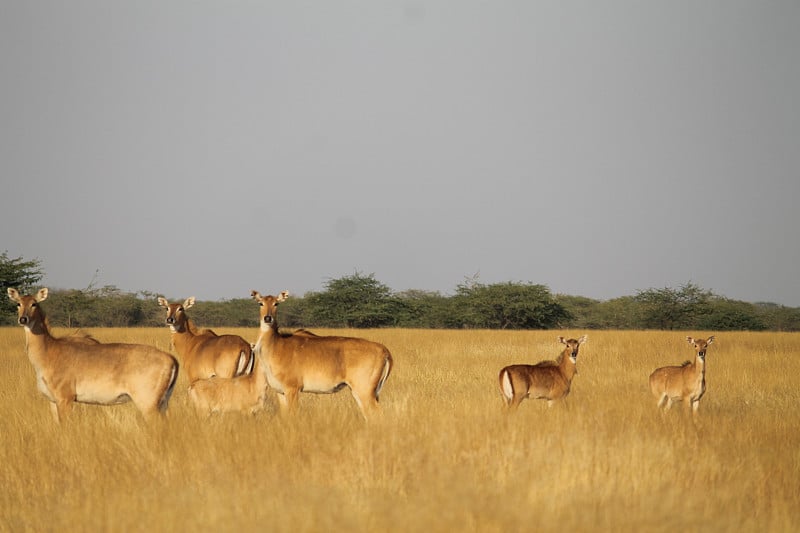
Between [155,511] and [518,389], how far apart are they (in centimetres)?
735

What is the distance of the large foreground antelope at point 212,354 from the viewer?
1295 cm

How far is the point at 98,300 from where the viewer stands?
60.3 metres

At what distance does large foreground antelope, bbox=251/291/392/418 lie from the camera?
10750 millimetres

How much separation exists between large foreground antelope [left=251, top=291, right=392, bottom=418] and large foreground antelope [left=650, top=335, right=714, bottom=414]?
519 cm

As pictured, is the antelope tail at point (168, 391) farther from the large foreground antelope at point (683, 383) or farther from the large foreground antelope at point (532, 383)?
the large foreground antelope at point (683, 383)

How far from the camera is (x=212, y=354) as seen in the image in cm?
1309

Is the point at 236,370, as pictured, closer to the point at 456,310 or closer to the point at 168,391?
the point at 168,391

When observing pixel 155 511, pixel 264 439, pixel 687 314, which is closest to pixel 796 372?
pixel 264 439

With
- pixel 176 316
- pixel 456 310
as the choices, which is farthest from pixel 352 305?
pixel 176 316

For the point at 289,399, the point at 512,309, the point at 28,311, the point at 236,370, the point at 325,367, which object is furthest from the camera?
the point at 512,309

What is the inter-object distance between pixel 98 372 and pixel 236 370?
3.69 m

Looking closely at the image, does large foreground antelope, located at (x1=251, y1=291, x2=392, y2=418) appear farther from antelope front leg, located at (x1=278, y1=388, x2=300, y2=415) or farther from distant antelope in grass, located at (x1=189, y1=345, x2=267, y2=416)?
distant antelope in grass, located at (x1=189, y1=345, x2=267, y2=416)

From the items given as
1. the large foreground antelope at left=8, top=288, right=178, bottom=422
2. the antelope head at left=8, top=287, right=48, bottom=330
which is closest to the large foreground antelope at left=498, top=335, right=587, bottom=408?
the large foreground antelope at left=8, top=288, right=178, bottom=422

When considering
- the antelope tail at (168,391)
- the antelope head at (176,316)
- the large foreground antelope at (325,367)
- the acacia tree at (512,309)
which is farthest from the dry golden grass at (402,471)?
the acacia tree at (512,309)
